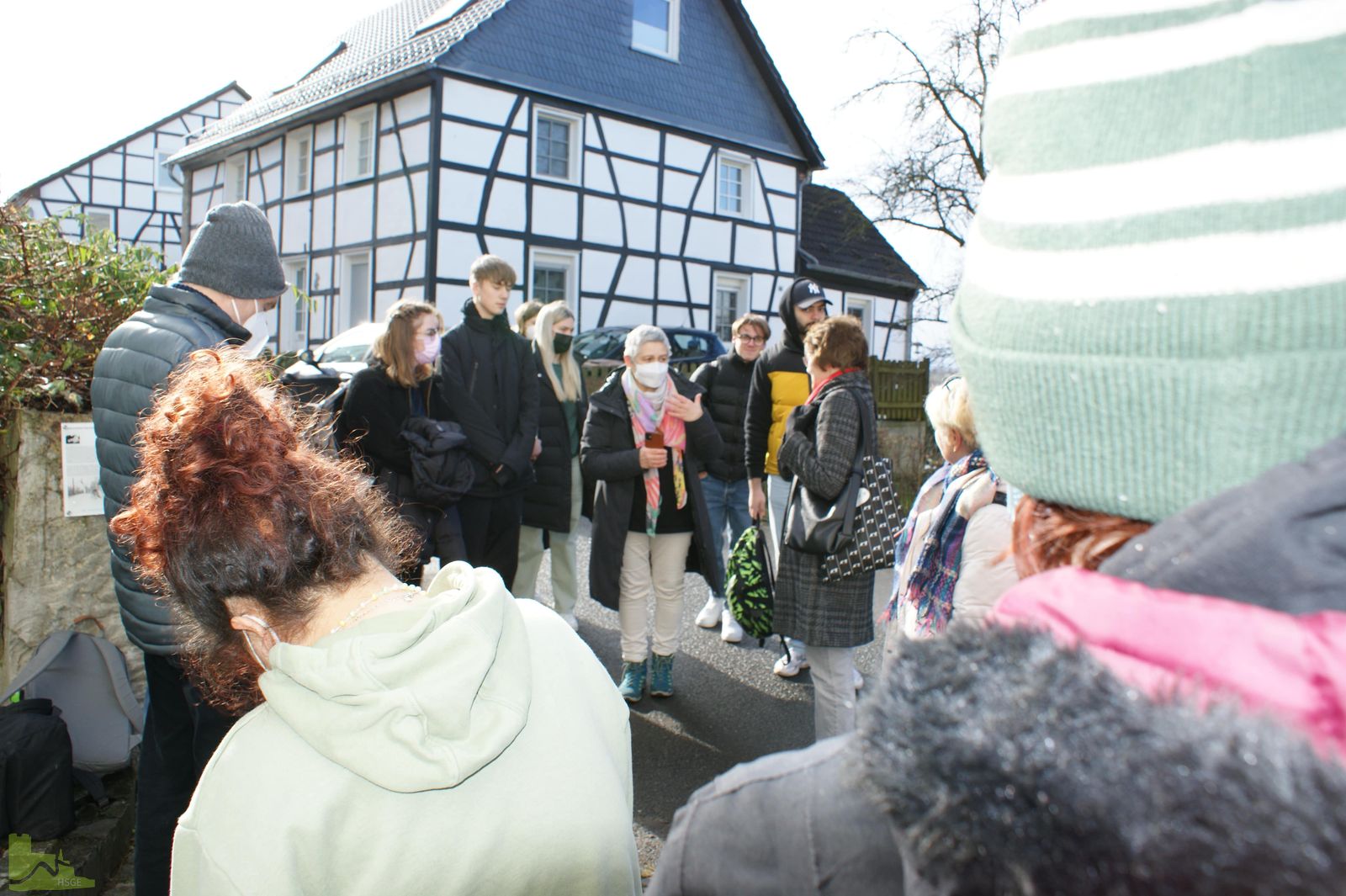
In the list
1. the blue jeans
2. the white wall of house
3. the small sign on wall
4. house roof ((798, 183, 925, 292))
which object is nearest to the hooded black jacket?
the blue jeans

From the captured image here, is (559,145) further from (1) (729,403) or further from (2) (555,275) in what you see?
(1) (729,403)

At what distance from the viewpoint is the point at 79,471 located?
3463 mm

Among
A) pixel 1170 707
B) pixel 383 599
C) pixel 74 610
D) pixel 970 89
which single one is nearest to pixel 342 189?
pixel 970 89

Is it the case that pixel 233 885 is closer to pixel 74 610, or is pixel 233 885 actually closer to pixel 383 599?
pixel 383 599

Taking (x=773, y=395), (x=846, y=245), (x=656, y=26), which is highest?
(x=656, y=26)

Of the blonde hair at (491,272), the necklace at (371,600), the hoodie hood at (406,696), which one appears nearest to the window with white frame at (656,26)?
the blonde hair at (491,272)

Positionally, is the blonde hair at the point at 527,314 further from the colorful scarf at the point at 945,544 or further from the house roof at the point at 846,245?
the house roof at the point at 846,245

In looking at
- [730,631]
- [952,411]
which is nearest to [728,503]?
[730,631]

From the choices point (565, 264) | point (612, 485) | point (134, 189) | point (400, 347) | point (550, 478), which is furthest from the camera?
point (134, 189)

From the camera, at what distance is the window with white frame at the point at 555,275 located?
16688 millimetres

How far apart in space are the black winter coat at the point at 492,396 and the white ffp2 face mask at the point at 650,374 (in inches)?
24.8

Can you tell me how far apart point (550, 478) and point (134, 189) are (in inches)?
1226

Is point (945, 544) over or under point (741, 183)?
under

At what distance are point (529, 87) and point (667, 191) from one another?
11.5 ft
